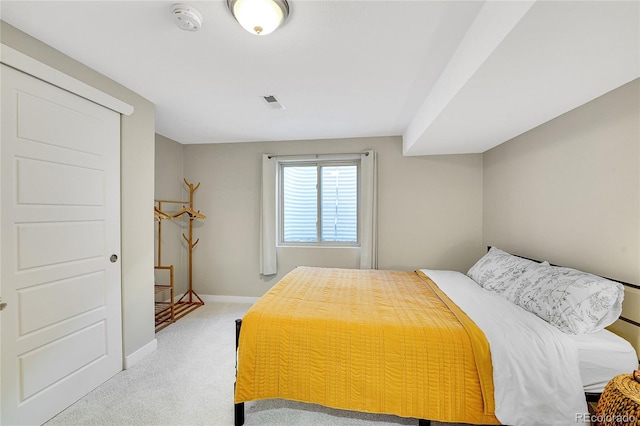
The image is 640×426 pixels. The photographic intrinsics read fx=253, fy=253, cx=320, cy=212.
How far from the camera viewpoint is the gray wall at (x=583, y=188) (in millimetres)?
1528

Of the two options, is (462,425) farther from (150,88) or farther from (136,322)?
(150,88)

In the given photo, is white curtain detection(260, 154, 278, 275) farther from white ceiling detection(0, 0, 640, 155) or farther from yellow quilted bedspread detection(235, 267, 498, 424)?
yellow quilted bedspread detection(235, 267, 498, 424)

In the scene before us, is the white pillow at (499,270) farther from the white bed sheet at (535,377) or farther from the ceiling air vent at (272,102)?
the ceiling air vent at (272,102)

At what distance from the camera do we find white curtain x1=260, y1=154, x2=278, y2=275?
377cm

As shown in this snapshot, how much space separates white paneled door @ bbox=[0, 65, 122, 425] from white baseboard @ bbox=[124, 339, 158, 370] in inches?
3.5

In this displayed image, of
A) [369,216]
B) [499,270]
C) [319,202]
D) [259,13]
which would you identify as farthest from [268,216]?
[499,270]

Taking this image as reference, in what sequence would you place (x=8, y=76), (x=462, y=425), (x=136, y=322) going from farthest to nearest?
(x=136, y=322) < (x=462, y=425) < (x=8, y=76)

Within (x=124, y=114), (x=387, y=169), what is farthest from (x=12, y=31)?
(x=387, y=169)

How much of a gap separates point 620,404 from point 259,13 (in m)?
2.46

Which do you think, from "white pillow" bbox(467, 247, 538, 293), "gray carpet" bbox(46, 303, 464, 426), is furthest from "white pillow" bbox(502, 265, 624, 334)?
"gray carpet" bbox(46, 303, 464, 426)

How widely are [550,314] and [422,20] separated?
1931mm

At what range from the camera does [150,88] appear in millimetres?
2232

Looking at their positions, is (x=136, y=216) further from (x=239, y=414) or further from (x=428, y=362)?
(x=428, y=362)

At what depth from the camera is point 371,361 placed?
1.52 metres
